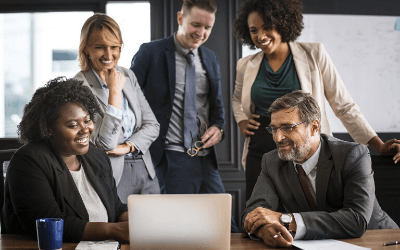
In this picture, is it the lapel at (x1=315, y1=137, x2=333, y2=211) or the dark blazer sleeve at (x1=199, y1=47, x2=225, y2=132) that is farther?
the dark blazer sleeve at (x1=199, y1=47, x2=225, y2=132)

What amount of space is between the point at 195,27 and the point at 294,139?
1223 millimetres

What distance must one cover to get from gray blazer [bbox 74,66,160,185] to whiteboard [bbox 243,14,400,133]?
7.29 feet

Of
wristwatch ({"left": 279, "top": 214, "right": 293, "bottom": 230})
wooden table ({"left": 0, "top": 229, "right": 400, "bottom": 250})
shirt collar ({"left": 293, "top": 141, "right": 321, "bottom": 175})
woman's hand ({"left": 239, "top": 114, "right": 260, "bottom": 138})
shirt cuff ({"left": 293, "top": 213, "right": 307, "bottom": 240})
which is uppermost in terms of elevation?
woman's hand ({"left": 239, "top": 114, "right": 260, "bottom": 138})

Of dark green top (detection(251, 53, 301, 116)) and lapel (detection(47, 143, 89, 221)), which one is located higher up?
dark green top (detection(251, 53, 301, 116))

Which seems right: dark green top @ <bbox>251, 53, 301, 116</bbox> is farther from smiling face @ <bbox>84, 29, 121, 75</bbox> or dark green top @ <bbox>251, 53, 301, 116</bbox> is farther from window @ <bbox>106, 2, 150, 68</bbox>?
window @ <bbox>106, 2, 150, 68</bbox>

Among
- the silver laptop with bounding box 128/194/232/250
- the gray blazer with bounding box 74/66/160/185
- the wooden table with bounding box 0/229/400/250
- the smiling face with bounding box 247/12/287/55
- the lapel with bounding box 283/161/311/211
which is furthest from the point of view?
the smiling face with bounding box 247/12/287/55

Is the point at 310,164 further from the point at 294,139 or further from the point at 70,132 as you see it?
the point at 70,132

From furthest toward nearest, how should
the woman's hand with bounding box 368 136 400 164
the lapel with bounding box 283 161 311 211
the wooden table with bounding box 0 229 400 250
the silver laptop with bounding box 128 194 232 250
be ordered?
the woman's hand with bounding box 368 136 400 164 → the lapel with bounding box 283 161 311 211 → the wooden table with bounding box 0 229 400 250 → the silver laptop with bounding box 128 194 232 250

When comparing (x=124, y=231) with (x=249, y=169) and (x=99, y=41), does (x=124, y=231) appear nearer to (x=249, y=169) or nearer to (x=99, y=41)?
(x=99, y=41)

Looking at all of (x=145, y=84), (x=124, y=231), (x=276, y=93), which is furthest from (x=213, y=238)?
(x=145, y=84)

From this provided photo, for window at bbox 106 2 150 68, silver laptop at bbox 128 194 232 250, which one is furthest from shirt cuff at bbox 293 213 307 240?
window at bbox 106 2 150 68

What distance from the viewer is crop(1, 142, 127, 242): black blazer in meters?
1.53

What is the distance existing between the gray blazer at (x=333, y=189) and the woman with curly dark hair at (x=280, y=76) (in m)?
0.62

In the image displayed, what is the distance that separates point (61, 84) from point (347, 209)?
1.34 metres
